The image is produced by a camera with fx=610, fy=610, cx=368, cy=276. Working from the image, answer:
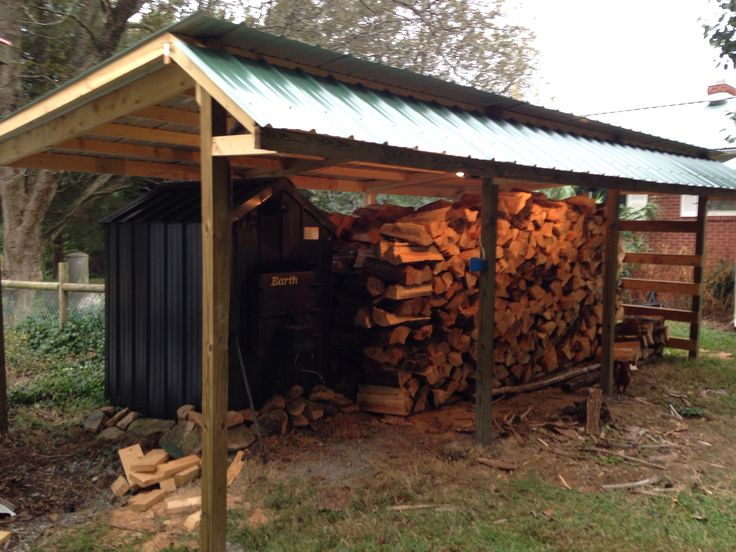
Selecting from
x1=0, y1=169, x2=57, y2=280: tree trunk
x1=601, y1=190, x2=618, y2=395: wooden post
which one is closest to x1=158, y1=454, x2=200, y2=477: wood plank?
x1=601, y1=190, x2=618, y2=395: wooden post

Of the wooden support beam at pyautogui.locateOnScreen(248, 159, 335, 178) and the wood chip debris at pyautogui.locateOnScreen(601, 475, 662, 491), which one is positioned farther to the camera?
the wooden support beam at pyautogui.locateOnScreen(248, 159, 335, 178)

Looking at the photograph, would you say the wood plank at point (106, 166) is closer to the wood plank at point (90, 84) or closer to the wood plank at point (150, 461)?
the wood plank at point (90, 84)

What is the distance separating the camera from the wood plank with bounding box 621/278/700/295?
8.98m

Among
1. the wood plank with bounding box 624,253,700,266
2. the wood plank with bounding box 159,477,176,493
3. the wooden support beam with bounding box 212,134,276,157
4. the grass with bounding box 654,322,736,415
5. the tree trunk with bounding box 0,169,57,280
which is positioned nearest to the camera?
the wooden support beam with bounding box 212,134,276,157

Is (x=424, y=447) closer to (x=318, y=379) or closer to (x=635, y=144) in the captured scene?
(x=318, y=379)

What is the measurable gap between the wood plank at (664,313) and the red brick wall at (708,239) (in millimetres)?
3634

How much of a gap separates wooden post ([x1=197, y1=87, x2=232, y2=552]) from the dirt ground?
1.35 feet

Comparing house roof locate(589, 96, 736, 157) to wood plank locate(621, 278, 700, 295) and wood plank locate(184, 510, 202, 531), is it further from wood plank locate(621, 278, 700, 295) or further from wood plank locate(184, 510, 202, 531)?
wood plank locate(184, 510, 202, 531)

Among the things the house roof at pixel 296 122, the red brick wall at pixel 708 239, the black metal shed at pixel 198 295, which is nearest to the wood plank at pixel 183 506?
the black metal shed at pixel 198 295

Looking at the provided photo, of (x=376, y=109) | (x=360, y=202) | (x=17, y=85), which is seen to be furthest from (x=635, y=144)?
(x=360, y=202)

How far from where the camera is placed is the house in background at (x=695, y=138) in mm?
12885

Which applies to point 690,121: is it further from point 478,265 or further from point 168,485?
point 168,485

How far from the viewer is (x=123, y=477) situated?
179 inches

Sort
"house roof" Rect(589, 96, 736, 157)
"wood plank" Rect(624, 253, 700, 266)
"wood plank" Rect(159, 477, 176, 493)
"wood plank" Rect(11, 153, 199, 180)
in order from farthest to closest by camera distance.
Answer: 1. "house roof" Rect(589, 96, 736, 157)
2. "wood plank" Rect(624, 253, 700, 266)
3. "wood plank" Rect(11, 153, 199, 180)
4. "wood plank" Rect(159, 477, 176, 493)
